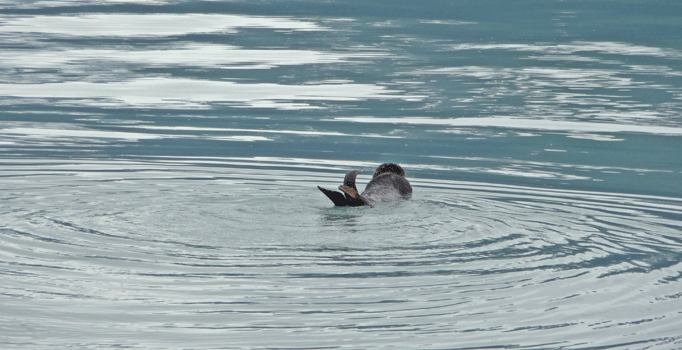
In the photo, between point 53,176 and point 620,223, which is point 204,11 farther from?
point 620,223

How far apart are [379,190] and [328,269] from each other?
295 centimetres

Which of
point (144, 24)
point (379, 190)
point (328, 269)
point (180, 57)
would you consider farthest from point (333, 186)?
Answer: point (144, 24)

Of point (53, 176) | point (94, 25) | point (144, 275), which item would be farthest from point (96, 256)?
point (94, 25)

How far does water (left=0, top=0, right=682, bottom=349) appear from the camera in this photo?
5.21 m

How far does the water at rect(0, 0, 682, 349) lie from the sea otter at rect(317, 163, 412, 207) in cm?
11

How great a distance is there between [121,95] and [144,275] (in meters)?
10.1

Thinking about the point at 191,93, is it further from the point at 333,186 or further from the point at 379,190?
the point at 379,190

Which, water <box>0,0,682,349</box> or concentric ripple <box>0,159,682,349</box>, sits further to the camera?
water <box>0,0,682,349</box>

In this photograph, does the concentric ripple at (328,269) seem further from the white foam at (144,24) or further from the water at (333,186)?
the white foam at (144,24)

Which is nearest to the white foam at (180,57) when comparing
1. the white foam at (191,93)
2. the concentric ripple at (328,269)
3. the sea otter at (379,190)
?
the white foam at (191,93)

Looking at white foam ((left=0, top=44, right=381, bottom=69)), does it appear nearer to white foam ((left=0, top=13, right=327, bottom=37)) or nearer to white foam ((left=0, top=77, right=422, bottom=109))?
white foam ((left=0, top=77, right=422, bottom=109))

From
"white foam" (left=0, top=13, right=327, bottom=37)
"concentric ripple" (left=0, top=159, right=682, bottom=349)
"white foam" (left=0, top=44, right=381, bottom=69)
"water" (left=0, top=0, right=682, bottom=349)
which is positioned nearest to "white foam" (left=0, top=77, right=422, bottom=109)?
"water" (left=0, top=0, right=682, bottom=349)

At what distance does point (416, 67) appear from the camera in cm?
1844

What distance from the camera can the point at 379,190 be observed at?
8891 millimetres
